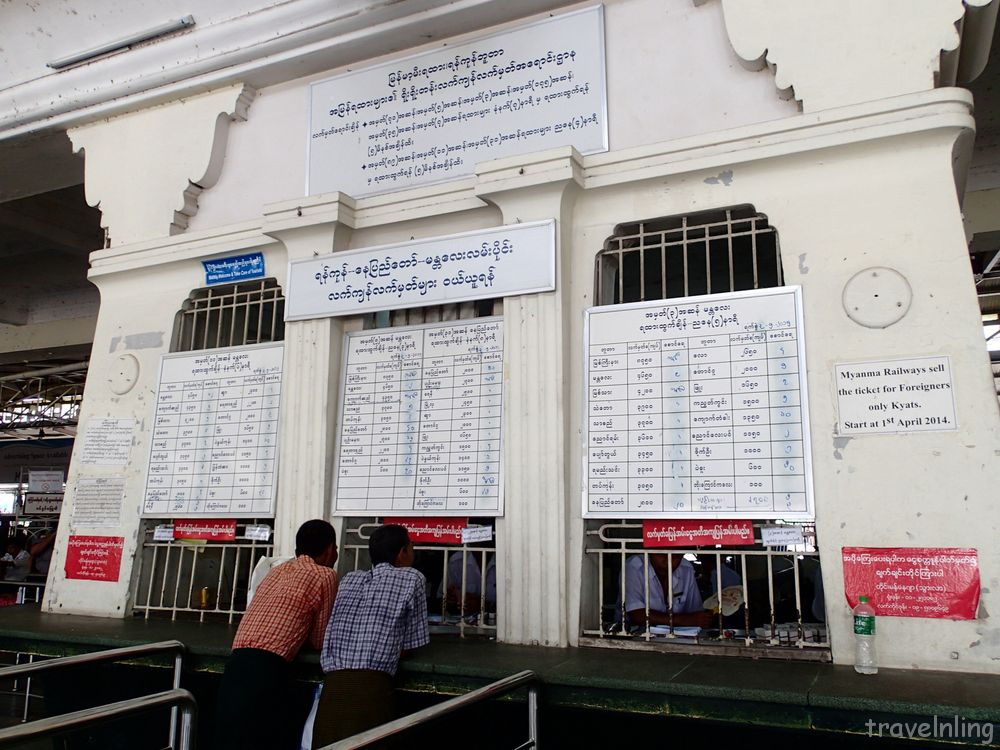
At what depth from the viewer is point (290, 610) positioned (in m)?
2.83

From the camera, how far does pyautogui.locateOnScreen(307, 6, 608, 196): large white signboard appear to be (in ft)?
11.9

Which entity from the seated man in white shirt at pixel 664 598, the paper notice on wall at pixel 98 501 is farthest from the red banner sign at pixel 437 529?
the paper notice on wall at pixel 98 501

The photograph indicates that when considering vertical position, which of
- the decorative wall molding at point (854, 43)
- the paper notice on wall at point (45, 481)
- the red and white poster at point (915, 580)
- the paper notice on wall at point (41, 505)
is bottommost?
the red and white poster at point (915, 580)

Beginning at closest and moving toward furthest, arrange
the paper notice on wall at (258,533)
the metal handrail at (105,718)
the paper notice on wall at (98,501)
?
the metal handrail at (105,718) < the paper notice on wall at (258,533) < the paper notice on wall at (98,501)

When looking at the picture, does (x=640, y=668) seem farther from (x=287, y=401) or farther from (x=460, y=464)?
(x=287, y=401)

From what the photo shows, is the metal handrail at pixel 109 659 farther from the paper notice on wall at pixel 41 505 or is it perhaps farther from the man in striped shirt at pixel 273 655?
the paper notice on wall at pixel 41 505

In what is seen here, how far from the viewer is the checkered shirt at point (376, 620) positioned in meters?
2.67

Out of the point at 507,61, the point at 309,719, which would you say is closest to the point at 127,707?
the point at 309,719

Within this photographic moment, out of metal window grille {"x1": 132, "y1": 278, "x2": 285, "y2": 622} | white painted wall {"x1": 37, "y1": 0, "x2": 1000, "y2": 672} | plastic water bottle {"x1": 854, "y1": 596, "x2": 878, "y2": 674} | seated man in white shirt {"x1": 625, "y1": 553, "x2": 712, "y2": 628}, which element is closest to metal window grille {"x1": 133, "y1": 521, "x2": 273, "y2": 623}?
metal window grille {"x1": 132, "y1": 278, "x2": 285, "y2": 622}

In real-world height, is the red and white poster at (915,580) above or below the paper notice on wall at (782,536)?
below

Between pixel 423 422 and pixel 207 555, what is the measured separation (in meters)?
1.54

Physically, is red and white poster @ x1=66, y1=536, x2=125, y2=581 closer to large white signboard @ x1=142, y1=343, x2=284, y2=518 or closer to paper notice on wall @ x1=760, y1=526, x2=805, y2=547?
large white signboard @ x1=142, y1=343, x2=284, y2=518

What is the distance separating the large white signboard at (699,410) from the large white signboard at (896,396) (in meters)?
0.16

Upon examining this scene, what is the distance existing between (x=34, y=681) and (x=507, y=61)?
4.47 metres
